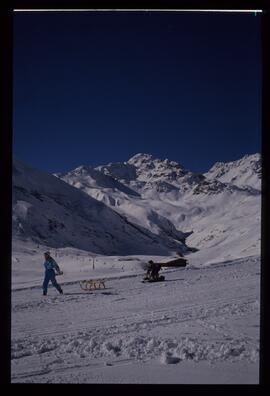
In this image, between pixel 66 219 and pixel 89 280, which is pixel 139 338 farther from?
pixel 66 219

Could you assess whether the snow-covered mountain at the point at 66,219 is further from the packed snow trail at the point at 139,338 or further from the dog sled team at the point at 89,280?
the packed snow trail at the point at 139,338

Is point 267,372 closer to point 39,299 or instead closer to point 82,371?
point 82,371

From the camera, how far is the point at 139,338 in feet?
17.3

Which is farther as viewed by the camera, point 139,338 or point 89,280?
point 89,280

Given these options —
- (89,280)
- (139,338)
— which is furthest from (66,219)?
(139,338)

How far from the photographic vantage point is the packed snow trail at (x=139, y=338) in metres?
4.40

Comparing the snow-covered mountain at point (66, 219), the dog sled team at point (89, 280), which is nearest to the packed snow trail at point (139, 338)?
the dog sled team at point (89, 280)

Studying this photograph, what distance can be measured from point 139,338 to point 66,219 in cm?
5603

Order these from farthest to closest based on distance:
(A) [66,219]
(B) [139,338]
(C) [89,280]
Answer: (A) [66,219] → (C) [89,280] → (B) [139,338]

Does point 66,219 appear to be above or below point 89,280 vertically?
above

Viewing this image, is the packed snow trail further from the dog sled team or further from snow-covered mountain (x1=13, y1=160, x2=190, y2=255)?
snow-covered mountain (x1=13, y1=160, x2=190, y2=255)

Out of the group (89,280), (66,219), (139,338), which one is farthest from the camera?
(66,219)

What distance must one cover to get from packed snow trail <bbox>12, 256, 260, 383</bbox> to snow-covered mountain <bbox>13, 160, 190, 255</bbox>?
35.5 m
